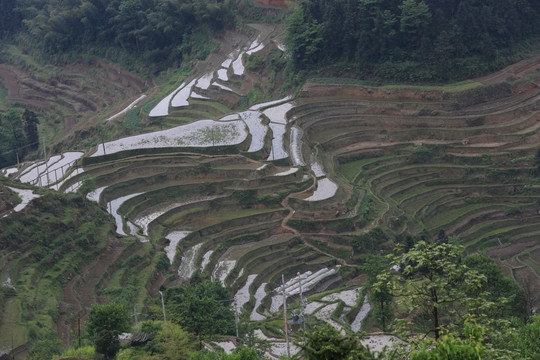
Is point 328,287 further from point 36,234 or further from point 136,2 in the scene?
point 136,2

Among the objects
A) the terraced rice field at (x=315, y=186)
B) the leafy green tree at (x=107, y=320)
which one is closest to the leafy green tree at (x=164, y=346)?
the leafy green tree at (x=107, y=320)

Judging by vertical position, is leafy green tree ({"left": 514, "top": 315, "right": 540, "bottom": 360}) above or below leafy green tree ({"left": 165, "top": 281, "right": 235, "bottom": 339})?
below

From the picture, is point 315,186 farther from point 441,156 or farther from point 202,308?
point 202,308

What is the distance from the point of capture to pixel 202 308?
23.5 m

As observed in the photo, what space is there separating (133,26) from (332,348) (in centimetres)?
5102

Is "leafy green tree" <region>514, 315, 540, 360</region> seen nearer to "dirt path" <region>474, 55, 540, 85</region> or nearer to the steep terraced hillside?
the steep terraced hillside

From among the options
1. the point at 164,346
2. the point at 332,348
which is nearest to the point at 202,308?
the point at 164,346

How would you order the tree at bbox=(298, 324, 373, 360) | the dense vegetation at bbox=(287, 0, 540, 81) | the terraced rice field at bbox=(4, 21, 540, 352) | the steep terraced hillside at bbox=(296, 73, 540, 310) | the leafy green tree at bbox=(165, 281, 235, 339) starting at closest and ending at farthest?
the tree at bbox=(298, 324, 373, 360) → the leafy green tree at bbox=(165, 281, 235, 339) → the terraced rice field at bbox=(4, 21, 540, 352) → the steep terraced hillside at bbox=(296, 73, 540, 310) → the dense vegetation at bbox=(287, 0, 540, 81)

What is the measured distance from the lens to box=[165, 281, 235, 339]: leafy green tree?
2352cm

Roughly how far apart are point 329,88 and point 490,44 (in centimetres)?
1031

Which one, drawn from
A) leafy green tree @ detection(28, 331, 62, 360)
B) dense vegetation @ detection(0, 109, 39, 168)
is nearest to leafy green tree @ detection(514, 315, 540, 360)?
leafy green tree @ detection(28, 331, 62, 360)

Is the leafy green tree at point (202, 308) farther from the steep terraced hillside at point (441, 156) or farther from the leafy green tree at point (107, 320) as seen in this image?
the steep terraced hillside at point (441, 156)

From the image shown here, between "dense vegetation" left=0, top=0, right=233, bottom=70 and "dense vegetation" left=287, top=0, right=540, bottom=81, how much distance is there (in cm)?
1109

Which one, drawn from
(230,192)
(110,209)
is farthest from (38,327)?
(230,192)
